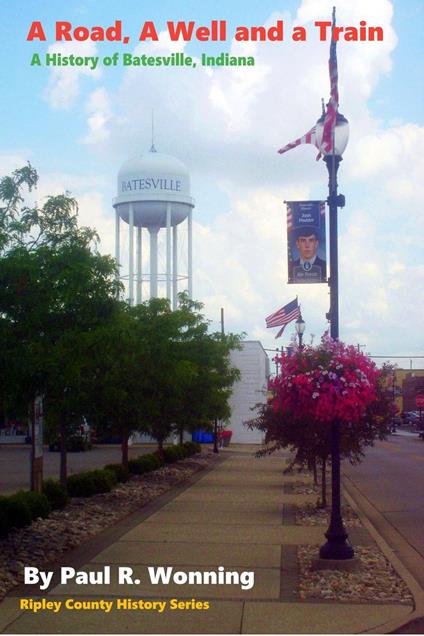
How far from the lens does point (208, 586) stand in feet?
33.8

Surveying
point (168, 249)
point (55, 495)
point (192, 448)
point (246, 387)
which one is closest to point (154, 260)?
point (168, 249)

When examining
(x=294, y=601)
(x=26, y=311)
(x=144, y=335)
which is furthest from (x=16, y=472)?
(x=294, y=601)

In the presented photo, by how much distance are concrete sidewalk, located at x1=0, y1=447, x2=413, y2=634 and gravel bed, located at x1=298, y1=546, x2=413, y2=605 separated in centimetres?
A: 20

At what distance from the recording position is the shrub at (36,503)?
48.8 ft

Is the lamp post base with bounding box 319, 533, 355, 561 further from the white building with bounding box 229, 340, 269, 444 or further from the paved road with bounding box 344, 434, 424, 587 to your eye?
the white building with bounding box 229, 340, 269, 444

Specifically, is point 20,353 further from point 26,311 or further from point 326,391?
point 326,391

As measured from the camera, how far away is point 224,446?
55094 millimetres

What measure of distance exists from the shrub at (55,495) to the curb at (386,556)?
5453 mm

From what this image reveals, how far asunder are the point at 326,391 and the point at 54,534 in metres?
4.84

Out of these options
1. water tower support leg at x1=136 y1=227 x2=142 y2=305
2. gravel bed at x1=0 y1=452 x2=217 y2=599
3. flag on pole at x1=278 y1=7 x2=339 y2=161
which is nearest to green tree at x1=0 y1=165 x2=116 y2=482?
gravel bed at x1=0 y1=452 x2=217 y2=599

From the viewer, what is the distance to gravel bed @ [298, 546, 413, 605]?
9.87 meters

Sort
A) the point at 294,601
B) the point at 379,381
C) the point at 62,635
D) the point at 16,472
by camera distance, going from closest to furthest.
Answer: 1. the point at 62,635
2. the point at 294,601
3. the point at 379,381
4. the point at 16,472

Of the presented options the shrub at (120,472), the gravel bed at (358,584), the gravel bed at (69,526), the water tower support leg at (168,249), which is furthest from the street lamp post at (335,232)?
the water tower support leg at (168,249)

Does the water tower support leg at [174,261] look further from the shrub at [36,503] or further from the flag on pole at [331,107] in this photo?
the flag on pole at [331,107]
